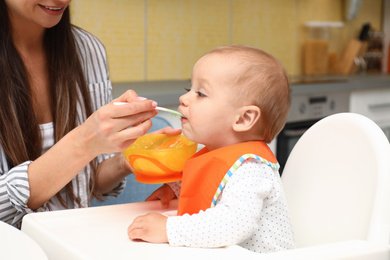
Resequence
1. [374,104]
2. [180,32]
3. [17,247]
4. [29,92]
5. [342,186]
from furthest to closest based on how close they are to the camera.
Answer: [374,104] < [180,32] < [29,92] < [342,186] < [17,247]

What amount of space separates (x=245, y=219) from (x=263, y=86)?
9.9 inches

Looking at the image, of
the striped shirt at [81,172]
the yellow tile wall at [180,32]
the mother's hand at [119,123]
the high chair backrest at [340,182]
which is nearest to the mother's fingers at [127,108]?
Answer: the mother's hand at [119,123]

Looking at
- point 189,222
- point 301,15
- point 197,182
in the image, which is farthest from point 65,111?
A: point 301,15

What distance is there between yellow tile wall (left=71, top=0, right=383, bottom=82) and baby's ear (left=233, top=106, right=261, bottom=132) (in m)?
1.48

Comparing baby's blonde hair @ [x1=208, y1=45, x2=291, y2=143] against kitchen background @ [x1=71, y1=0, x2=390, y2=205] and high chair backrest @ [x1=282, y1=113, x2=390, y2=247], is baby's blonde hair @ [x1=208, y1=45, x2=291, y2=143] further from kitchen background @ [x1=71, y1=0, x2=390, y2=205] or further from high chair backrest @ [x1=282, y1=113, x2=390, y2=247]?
kitchen background @ [x1=71, y1=0, x2=390, y2=205]

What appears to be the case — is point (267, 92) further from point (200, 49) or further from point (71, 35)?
point (200, 49)

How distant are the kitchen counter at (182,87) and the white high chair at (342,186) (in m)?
0.95

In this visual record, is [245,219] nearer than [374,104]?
Yes

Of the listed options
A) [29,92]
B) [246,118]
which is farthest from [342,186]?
[29,92]

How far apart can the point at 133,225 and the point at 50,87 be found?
25.4 inches

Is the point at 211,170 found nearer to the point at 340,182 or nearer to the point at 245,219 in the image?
the point at 245,219

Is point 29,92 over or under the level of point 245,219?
over

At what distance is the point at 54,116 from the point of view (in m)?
1.34

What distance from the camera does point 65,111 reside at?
134 cm
